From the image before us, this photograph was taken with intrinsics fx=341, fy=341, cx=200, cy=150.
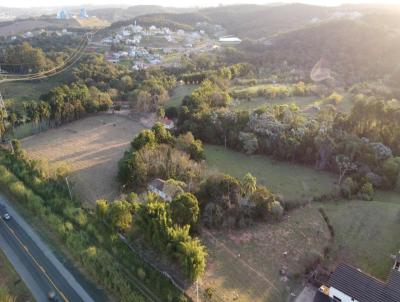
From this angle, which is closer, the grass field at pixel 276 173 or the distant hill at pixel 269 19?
the grass field at pixel 276 173

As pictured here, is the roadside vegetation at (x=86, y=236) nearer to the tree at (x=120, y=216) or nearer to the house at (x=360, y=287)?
the tree at (x=120, y=216)

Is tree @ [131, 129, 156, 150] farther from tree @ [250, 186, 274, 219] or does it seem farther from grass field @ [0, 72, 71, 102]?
grass field @ [0, 72, 71, 102]

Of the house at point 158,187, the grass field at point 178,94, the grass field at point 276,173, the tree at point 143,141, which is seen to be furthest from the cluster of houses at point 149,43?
the house at point 158,187

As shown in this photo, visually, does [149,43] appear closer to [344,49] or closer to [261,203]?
[344,49]

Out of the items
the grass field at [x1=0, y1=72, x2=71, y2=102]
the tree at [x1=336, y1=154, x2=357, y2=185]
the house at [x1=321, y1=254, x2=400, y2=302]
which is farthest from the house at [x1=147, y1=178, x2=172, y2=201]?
the grass field at [x1=0, y1=72, x2=71, y2=102]

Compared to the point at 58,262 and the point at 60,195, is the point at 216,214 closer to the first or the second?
the point at 58,262

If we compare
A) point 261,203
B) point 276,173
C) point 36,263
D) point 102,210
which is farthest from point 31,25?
point 261,203
